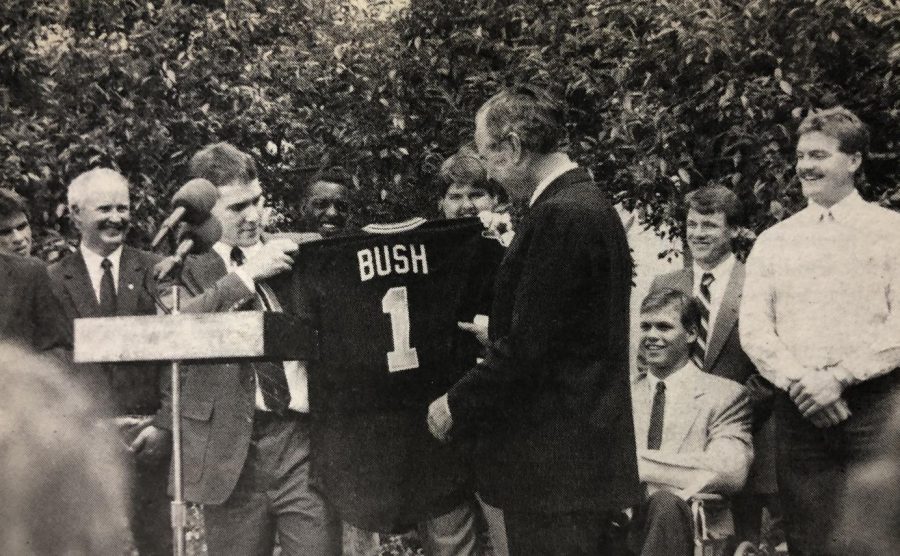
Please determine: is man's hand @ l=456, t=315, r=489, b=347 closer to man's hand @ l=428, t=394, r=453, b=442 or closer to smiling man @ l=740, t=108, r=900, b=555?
man's hand @ l=428, t=394, r=453, b=442

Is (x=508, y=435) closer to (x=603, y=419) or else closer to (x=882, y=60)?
(x=603, y=419)

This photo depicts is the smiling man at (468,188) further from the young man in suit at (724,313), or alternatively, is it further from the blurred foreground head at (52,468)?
the blurred foreground head at (52,468)

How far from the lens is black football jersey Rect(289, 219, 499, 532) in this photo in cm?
353

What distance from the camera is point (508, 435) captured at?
9.70 ft

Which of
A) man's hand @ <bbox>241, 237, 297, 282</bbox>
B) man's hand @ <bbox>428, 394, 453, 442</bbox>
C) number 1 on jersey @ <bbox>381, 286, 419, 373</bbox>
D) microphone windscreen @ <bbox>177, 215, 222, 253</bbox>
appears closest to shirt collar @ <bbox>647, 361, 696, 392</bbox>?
number 1 on jersey @ <bbox>381, 286, 419, 373</bbox>

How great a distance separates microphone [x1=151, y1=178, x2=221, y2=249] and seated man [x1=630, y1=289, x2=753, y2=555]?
1.51 m

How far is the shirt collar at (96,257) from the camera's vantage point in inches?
164

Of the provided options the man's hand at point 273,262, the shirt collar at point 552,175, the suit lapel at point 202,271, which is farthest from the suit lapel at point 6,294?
Answer: the shirt collar at point 552,175

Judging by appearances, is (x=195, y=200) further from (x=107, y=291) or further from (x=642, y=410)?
(x=642, y=410)

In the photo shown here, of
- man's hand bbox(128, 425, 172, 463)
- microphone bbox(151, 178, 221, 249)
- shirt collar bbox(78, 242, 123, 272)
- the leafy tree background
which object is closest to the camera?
microphone bbox(151, 178, 221, 249)

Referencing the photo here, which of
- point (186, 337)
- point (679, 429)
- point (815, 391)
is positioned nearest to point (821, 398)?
point (815, 391)

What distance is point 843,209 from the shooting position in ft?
11.2

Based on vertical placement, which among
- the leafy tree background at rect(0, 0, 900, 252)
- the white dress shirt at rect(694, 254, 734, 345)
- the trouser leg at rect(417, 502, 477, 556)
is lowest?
the trouser leg at rect(417, 502, 477, 556)

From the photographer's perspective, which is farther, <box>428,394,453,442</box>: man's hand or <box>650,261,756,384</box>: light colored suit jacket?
<box>650,261,756,384</box>: light colored suit jacket
